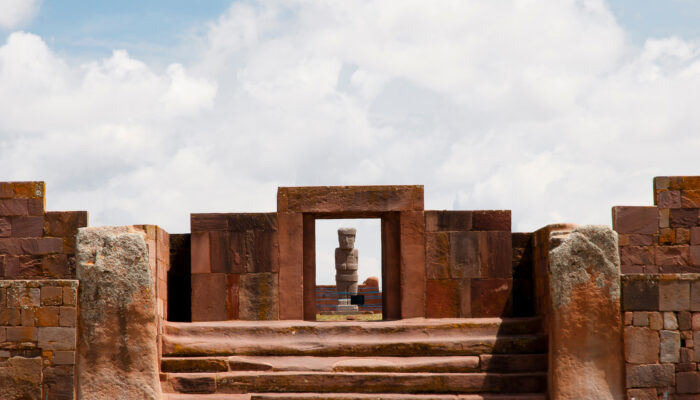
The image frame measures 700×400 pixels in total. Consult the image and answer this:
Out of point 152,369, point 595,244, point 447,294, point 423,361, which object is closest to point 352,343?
point 423,361

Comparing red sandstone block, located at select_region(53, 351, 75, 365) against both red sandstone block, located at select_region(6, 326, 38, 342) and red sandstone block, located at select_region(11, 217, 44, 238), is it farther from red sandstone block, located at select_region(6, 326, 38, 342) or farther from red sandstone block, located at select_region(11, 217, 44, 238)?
red sandstone block, located at select_region(11, 217, 44, 238)

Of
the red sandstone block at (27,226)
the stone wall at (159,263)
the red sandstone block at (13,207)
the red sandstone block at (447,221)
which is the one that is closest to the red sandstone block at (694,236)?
the red sandstone block at (447,221)

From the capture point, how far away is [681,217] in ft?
45.8

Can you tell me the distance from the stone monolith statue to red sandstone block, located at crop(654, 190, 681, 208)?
14.8 meters

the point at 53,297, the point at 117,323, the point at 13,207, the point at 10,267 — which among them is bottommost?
the point at 117,323

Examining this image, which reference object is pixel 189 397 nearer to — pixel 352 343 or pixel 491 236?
pixel 352 343

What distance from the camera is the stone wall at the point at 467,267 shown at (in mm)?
12016

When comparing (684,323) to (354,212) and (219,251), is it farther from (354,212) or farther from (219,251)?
(219,251)

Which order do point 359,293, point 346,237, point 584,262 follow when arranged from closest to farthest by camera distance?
point 584,262
point 346,237
point 359,293

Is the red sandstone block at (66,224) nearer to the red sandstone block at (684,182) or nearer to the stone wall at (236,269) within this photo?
the stone wall at (236,269)

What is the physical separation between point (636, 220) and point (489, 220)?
328cm

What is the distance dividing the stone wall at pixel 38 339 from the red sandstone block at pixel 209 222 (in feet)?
7.39

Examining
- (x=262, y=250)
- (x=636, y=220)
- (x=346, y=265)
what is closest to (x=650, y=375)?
(x=636, y=220)

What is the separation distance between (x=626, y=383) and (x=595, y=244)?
1699 mm
